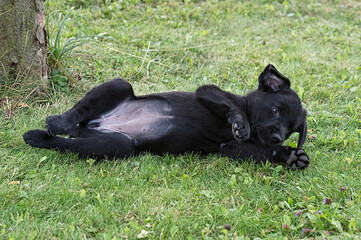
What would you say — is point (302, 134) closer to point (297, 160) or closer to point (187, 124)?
point (297, 160)

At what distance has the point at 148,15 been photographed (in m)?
7.87

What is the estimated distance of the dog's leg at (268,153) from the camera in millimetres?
3920

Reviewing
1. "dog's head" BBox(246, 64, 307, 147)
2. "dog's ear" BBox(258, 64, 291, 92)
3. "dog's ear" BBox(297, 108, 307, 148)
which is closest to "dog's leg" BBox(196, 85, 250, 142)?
"dog's head" BBox(246, 64, 307, 147)

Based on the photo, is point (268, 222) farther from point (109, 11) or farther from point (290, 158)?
point (109, 11)

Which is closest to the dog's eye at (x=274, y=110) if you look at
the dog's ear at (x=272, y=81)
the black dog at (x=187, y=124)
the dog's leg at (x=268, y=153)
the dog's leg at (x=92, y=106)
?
the black dog at (x=187, y=124)

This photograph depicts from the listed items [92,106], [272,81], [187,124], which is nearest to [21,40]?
[92,106]

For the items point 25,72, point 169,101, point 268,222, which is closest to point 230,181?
point 268,222

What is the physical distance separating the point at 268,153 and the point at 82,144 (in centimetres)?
176

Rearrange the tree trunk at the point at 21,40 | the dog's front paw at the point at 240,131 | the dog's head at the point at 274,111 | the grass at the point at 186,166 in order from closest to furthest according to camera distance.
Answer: the grass at the point at 186,166
the dog's front paw at the point at 240,131
the dog's head at the point at 274,111
the tree trunk at the point at 21,40

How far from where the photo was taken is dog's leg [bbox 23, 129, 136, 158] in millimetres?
3953

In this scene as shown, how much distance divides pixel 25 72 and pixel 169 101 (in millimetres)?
1694

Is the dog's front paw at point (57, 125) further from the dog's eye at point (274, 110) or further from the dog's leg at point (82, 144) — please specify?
the dog's eye at point (274, 110)

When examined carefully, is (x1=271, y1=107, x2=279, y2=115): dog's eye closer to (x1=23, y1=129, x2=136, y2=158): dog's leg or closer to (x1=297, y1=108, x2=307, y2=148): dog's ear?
(x1=297, y1=108, x2=307, y2=148): dog's ear

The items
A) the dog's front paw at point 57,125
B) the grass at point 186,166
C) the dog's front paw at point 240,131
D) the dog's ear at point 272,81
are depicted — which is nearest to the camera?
the grass at point 186,166
